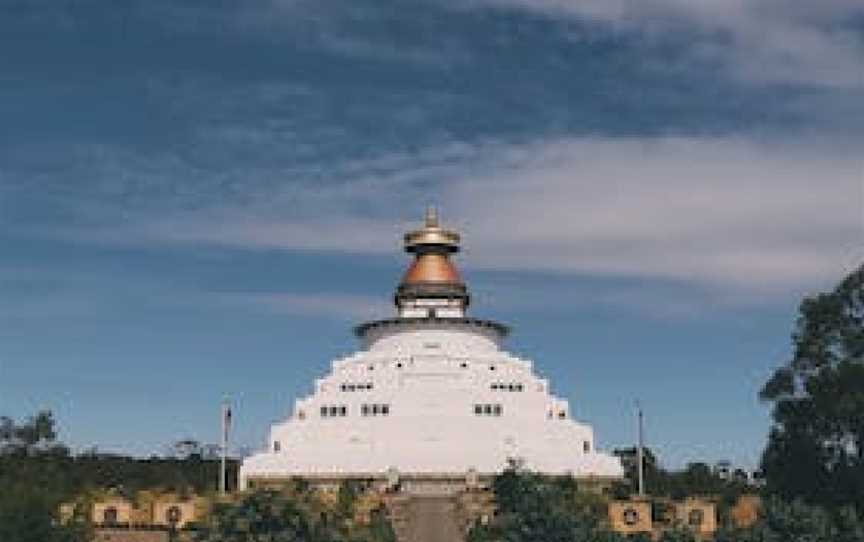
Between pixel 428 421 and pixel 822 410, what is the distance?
77.5 feet

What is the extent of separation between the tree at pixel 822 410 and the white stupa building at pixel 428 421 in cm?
1368

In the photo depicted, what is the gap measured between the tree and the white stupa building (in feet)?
44.9

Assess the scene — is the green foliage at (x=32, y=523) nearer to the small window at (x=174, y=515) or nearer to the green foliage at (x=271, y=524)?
the green foliage at (x=271, y=524)

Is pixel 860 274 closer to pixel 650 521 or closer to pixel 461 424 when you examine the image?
pixel 650 521

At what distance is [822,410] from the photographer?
2125 inches

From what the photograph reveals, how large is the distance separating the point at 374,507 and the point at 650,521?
10.5 metres

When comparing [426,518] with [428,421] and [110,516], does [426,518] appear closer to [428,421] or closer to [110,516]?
[110,516]

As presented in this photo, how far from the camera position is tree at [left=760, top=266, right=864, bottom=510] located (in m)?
53.4

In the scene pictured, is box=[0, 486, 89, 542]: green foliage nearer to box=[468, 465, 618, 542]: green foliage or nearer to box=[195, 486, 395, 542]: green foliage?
box=[195, 486, 395, 542]: green foliage

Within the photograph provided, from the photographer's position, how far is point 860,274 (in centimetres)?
5588

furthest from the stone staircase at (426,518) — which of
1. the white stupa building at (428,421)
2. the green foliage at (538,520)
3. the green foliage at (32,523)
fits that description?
the green foliage at (32,523)

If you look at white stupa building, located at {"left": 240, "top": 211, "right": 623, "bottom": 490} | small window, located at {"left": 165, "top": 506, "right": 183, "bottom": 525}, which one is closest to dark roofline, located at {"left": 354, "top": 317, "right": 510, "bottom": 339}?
white stupa building, located at {"left": 240, "top": 211, "right": 623, "bottom": 490}

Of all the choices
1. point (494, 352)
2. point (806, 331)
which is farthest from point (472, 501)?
point (494, 352)

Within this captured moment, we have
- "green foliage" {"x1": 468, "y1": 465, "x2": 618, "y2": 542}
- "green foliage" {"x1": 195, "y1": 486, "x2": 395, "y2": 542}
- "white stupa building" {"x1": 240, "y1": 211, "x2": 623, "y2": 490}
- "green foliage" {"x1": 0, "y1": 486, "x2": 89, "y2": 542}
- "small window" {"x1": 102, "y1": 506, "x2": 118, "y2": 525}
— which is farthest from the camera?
"white stupa building" {"x1": 240, "y1": 211, "x2": 623, "y2": 490}
